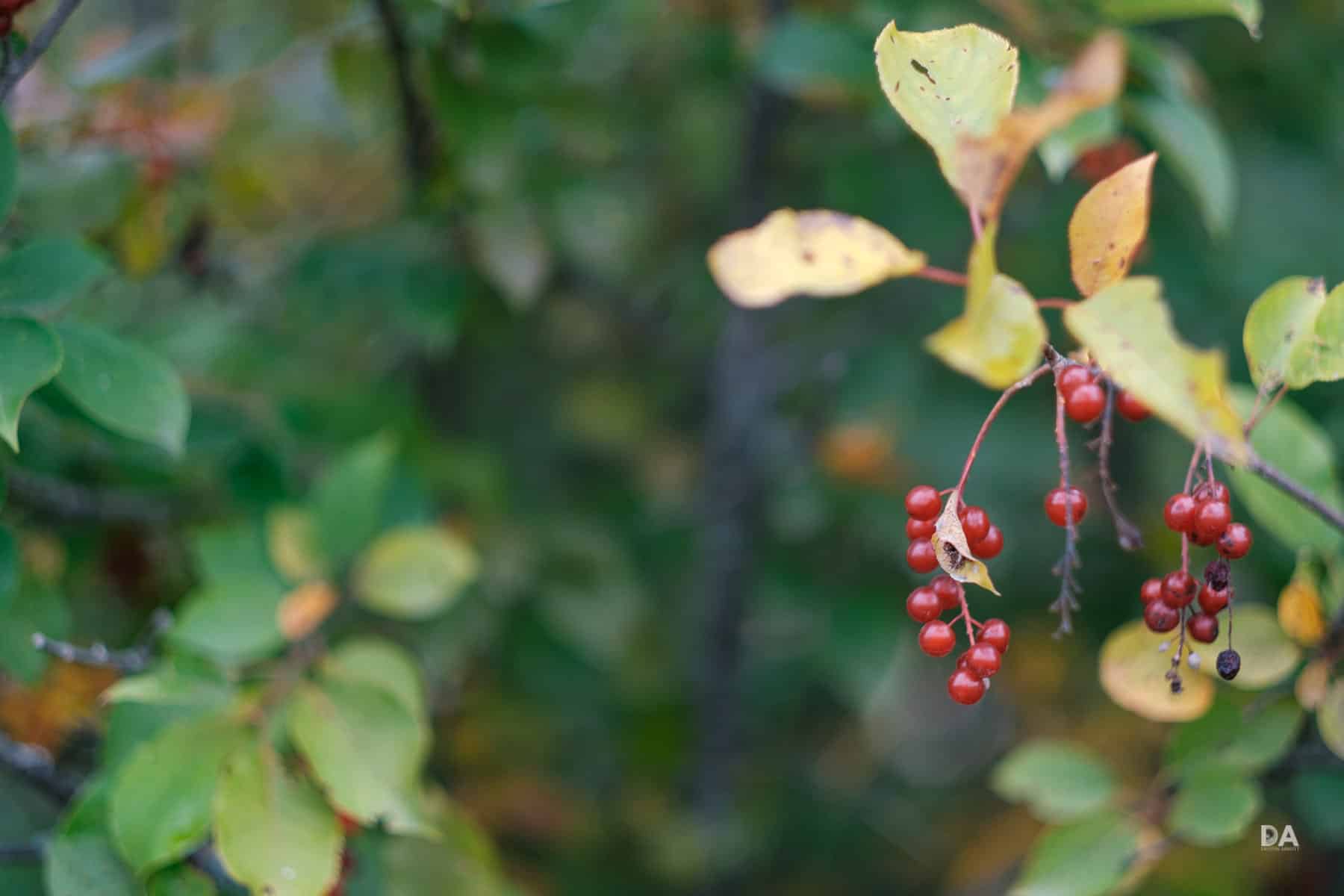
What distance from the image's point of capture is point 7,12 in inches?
25.9

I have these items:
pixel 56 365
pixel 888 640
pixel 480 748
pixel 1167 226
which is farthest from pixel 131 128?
pixel 1167 226

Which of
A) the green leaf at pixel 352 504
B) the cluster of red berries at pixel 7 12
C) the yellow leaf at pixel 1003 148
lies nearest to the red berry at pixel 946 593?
the yellow leaf at pixel 1003 148

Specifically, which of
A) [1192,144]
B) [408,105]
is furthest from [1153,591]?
[408,105]

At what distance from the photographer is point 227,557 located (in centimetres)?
105

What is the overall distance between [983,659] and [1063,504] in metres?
0.11

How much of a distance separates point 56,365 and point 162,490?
24.4 inches

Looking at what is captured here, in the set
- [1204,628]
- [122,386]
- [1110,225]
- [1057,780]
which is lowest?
[1057,780]

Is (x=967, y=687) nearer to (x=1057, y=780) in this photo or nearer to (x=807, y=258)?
(x=807, y=258)

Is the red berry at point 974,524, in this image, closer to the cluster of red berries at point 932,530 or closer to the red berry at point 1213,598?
the cluster of red berries at point 932,530

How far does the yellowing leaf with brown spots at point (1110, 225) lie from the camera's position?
61 cm

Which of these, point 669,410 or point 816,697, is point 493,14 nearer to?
point 669,410

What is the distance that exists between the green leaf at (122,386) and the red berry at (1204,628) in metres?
0.75

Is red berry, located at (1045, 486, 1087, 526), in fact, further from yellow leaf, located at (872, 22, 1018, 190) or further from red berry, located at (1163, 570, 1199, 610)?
yellow leaf, located at (872, 22, 1018, 190)

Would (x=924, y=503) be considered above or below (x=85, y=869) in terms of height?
above
